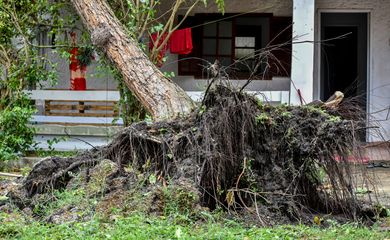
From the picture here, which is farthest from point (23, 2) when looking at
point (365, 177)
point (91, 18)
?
point (365, 177)

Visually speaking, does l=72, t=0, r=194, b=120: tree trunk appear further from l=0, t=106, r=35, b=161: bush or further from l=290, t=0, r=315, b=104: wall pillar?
l=290, t=0, r=315, b=104: wall pillar

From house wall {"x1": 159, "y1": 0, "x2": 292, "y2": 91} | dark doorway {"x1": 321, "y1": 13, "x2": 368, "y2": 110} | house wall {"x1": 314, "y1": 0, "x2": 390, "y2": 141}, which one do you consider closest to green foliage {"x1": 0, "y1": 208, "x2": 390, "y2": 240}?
house wall {"x1": 159, "y1": 0, "x2": 292, "y2": 91}

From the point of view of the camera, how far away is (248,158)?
791 centimetres

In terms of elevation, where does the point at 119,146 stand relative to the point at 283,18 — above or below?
below

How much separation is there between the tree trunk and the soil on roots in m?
0.58

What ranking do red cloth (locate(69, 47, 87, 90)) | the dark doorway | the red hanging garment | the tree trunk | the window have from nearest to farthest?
the tree trunk, the red hanging garment, red cloth (locate(69, 47, 87, 90)), the window, the dark doorway

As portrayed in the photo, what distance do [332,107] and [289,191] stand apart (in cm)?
134

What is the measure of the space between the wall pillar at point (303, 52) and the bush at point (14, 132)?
512cm

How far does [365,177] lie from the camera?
7.80 meters

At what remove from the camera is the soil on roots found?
7.72 meters

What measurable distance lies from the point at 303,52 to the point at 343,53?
165 inches

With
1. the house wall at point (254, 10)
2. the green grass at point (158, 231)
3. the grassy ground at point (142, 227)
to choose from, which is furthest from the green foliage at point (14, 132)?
the green grass at point (158, 231)

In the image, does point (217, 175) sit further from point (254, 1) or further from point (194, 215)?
point (254, 1)

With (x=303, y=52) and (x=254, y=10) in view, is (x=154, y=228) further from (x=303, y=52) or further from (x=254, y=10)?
(x=254, y=10)
